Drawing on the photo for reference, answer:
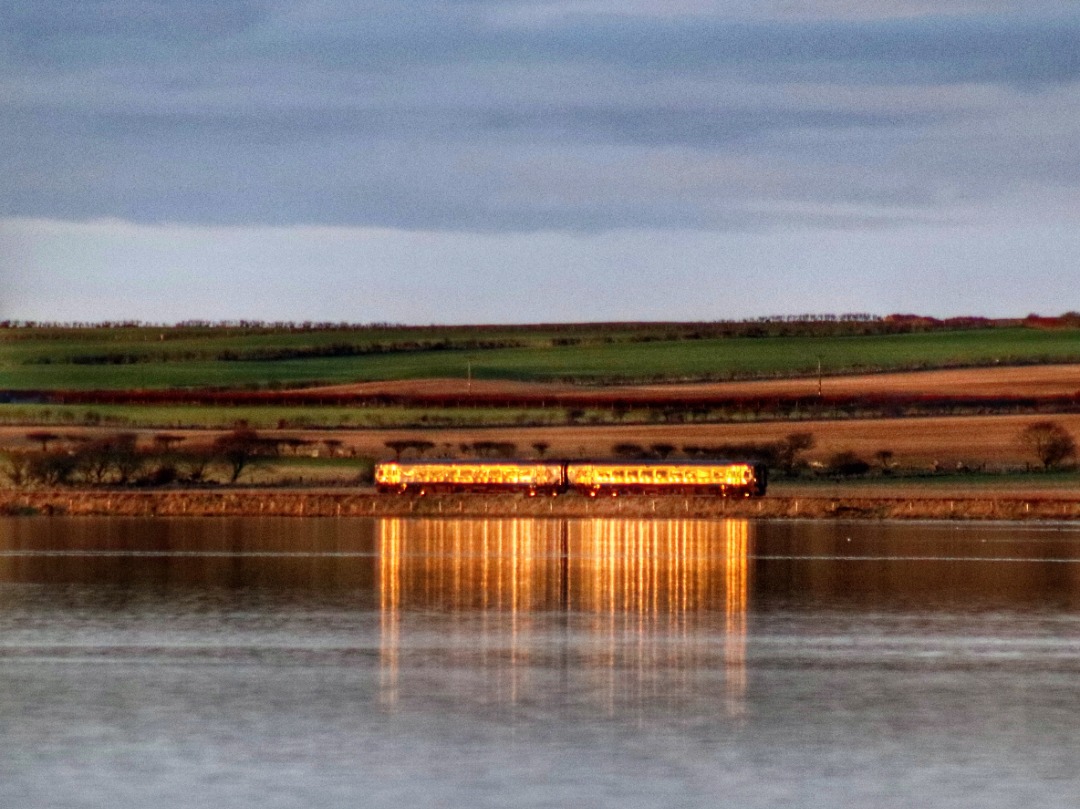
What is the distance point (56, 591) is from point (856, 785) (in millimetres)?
24542

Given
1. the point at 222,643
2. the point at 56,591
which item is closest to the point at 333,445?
the point at 56,591

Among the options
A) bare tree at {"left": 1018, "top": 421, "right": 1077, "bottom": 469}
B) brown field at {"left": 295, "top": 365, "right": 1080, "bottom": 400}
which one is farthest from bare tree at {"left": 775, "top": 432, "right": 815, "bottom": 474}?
brown field at {"left": 295, "top": 365, "right": 1080, "bottom": 400}

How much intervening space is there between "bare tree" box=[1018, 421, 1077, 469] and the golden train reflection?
111ft

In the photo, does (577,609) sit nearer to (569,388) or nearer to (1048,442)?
(1048,442)

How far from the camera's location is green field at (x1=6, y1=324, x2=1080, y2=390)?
388 ft

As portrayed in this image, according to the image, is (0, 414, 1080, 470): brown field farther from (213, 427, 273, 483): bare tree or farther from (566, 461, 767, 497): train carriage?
(566, 461, 767, 497): train carriage

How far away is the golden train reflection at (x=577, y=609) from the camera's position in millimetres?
26828

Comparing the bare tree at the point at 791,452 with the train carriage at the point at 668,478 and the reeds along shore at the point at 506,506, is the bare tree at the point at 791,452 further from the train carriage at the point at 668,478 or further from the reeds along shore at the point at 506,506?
the reeds along shore at the point at 506,506

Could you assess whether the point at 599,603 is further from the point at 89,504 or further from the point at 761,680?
the point at 89,504

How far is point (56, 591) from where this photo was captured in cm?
4038

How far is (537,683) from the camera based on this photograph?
25.7 m

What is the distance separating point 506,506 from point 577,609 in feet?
174

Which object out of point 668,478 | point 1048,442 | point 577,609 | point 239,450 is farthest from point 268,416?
point 577,609

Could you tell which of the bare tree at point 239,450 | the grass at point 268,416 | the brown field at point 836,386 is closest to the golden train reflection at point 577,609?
the bare tree at point 239,450
